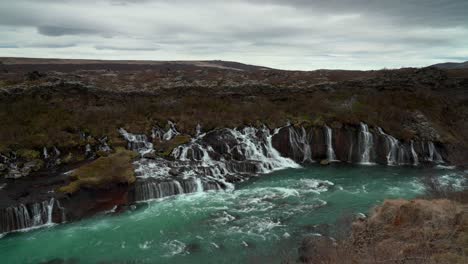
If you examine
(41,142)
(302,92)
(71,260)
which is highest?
(302,92)

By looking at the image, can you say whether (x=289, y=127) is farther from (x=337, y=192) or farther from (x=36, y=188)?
(x=36, y=188)

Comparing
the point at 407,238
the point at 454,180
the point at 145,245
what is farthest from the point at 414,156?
the point at 145,245

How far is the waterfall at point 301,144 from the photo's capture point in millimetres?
33562

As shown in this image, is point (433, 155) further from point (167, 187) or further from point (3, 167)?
point (3, 167)

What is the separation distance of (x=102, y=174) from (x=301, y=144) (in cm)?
1869

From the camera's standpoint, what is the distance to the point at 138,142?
104ft

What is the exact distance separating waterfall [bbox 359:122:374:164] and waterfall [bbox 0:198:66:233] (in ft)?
83.3

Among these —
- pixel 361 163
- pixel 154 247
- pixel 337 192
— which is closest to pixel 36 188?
pixel 154 247

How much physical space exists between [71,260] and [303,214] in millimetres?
12142

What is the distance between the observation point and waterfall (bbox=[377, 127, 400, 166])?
105ft

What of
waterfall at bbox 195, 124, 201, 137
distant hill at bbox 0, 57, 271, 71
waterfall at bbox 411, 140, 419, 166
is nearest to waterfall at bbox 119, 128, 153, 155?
waterfall at bbox 195, 124, 201, 137

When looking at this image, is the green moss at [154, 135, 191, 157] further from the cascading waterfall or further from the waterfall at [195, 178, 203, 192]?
the waterfall at [195, 178, 203, 192]

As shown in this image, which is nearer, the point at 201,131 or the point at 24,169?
the point at 24,169

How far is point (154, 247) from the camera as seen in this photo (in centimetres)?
1680
